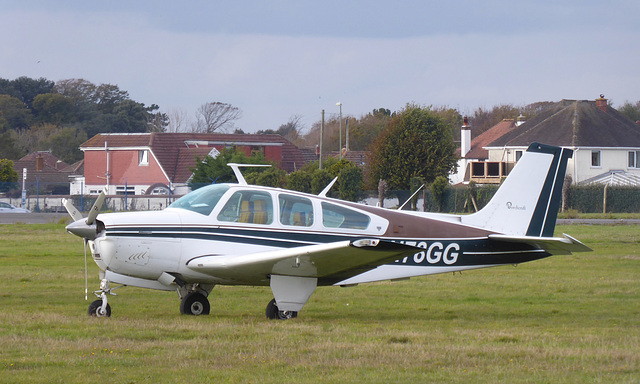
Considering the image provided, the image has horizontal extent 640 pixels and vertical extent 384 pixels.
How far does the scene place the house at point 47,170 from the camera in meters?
65.2

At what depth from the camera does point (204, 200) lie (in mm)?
10602

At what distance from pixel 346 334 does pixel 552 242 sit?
350 centimetres

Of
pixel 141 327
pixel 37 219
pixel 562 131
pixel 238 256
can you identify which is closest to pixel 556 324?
pixel 238 256

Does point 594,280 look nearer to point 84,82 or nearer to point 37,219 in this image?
point 37,219

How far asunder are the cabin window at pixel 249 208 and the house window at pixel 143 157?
47.3 meters

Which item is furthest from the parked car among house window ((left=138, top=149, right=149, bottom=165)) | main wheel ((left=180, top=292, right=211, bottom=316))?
main wheel ((left=180, top=292, right=211, bottom=316))

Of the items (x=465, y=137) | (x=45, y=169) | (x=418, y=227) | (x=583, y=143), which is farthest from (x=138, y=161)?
(x=418, y=227)

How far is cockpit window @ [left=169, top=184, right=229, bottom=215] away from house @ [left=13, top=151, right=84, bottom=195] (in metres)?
52.2

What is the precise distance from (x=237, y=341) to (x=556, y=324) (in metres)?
4.26

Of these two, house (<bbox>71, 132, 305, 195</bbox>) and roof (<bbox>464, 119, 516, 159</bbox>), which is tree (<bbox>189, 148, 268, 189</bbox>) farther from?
roof (<bbox>464, 119, 516, 159</bbox>)

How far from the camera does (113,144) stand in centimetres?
5753

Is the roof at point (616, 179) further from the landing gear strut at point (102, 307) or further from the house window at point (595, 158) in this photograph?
the landing gear strut at point (102, 307)

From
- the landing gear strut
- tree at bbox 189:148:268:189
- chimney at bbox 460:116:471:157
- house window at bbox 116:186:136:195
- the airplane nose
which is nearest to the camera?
the airplane nose

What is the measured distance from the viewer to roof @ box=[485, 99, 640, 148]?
5391cm
